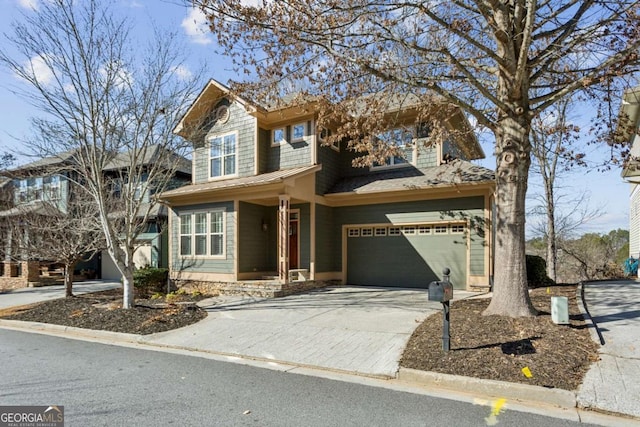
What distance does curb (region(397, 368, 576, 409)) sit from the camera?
4316mm

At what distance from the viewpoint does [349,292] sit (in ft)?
40.2

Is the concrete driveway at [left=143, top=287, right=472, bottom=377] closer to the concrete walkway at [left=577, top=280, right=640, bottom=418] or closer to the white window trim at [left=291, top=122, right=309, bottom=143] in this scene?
the concrete walkway at [left=577, top=280, right=640, bottom=418]

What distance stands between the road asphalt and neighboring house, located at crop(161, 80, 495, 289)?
190 centimetres

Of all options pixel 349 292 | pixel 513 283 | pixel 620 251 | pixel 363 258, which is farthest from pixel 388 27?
pixel 620 251

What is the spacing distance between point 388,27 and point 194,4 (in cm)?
340

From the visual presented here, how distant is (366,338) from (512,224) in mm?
3250

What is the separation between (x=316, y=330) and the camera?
7.60 metres

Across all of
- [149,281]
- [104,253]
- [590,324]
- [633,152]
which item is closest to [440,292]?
[590,324]

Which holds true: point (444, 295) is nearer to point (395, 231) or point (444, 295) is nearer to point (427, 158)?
point (395, 231)

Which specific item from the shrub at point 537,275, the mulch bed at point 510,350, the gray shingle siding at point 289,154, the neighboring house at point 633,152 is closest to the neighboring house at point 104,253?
the gray shingle siding at point 289,154

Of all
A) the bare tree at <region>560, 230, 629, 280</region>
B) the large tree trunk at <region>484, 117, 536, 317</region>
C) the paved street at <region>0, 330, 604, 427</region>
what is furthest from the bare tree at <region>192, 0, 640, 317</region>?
the bare tree at <region>560, 230, 629, 280</region>

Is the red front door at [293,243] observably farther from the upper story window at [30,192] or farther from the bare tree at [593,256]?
the bare tree at [593,256]

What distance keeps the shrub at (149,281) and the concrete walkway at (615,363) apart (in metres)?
12.9

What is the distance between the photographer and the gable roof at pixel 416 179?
38.6ft
